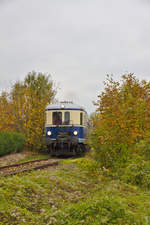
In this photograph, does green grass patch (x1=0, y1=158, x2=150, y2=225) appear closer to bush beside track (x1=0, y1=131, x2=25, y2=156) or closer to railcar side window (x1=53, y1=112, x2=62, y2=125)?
railcar side window (x1=53, y1=112, x2=62, y2=125)

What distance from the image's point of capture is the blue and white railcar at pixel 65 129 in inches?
680

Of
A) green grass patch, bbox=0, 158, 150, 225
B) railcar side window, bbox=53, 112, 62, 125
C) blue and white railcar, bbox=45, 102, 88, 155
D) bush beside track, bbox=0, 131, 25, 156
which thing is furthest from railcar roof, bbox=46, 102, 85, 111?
green grass patch, bbox=0, 158, 150, 225

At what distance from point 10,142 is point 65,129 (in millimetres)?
4499

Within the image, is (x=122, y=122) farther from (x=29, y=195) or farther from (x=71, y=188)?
(x=29, y=195)

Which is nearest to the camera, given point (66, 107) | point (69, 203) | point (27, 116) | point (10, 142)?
point (69, 203)

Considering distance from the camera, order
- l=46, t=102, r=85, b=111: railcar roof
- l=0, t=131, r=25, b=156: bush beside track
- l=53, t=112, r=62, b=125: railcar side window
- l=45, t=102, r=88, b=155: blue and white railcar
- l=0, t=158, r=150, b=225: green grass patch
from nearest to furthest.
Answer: l=0, t=158, r=150, b=225: green grass patch < l=45, t=102, r=88, b=155: blue and white railcar < l=53, t=112, r=62, b=125: railcar side window < l=46, t=102, r=85, b=111: railcar roof < l=0, t=131, r=25, b=156: bush beside track

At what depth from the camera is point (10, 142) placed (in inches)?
763

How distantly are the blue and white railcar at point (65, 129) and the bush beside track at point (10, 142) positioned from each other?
10.1 feet

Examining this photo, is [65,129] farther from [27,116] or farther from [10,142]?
[27,116]

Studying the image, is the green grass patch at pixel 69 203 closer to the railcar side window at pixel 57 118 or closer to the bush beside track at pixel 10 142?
the railcar side window at pixel 57 118

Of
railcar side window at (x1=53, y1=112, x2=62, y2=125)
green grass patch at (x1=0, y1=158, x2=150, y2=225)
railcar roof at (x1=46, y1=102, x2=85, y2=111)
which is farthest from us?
railcar roof at (x1=46, y1=102, x2=85, y2=111)

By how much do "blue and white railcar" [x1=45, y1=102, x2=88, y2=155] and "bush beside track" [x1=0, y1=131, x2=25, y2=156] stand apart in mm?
3068

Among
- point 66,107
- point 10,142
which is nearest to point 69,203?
point 66,107

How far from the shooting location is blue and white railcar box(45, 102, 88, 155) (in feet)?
56.7
